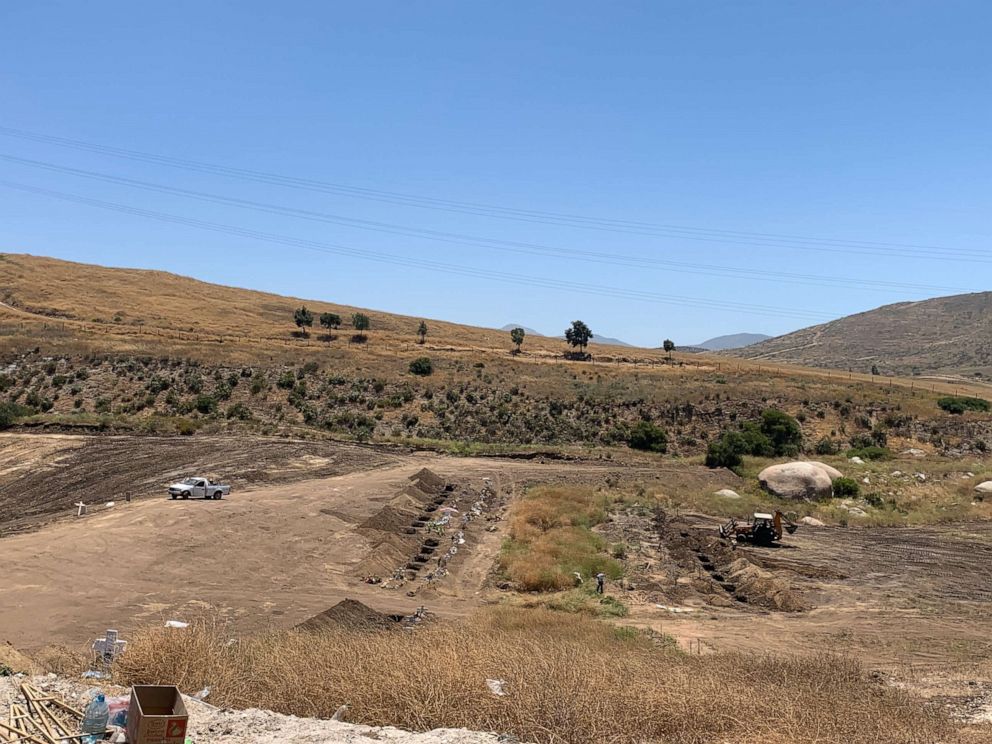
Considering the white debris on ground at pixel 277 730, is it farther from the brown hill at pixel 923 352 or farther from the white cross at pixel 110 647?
the brown hill at pixel 923 352

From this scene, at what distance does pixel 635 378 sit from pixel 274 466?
1845 inches

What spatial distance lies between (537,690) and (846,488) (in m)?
34.0

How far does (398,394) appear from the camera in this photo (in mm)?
65812

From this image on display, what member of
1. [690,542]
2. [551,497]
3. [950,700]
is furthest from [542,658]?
[551,497]

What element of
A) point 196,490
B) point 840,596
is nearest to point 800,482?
point 840,596

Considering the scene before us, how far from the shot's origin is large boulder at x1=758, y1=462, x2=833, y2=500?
1501 inches

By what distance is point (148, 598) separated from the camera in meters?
20.7

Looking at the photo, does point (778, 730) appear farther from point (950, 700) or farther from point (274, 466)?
point (274, 466)

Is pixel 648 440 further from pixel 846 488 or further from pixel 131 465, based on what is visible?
pixel 131 465

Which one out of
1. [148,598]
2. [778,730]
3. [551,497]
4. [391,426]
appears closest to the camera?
[778,730]

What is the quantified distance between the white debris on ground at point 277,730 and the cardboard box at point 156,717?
0.58m

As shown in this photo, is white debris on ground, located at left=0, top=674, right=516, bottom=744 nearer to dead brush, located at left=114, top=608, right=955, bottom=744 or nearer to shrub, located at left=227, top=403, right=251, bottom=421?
dead brush, located at left=114, top=608, right=955, bottom=744

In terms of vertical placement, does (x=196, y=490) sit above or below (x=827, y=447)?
below

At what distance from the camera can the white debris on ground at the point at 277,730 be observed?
916 cm
